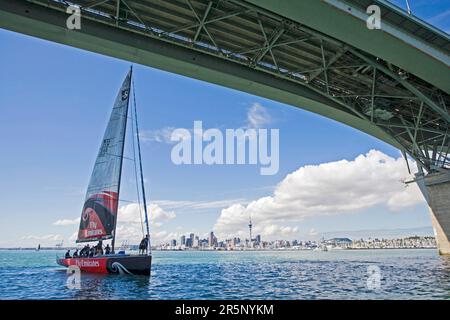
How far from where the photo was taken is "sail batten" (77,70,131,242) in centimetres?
2580

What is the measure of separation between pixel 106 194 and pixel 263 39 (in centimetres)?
1752

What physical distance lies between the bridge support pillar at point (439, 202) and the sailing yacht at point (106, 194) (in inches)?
944

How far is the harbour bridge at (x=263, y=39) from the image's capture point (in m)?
13.3

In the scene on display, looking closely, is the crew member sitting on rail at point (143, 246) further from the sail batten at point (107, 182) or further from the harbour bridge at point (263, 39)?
the harbour bridge at point (263, 39)

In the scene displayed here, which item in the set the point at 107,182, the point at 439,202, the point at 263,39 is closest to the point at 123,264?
the point at 107,182

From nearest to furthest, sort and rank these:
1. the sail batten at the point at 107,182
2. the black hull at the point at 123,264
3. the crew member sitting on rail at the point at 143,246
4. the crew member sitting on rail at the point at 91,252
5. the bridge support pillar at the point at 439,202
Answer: the black hull at the point at 123,264 → the crew member sitting on rail at the point at 143,246 → the crew member sitting on rail at the point at 91,252 → the sail batten at the point at 107,182 → the bridge support pillar at the point at 439,202

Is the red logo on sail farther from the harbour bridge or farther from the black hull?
the harbour bridge

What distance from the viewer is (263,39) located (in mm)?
16719

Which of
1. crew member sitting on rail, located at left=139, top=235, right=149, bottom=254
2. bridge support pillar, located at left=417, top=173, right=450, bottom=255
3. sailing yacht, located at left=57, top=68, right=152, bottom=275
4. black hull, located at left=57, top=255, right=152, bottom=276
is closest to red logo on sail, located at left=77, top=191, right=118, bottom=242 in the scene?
sailing yacht, located at left=57, top=68, right=152, bottom=275

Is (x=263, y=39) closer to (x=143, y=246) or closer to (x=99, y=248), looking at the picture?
(x=143, y=246)

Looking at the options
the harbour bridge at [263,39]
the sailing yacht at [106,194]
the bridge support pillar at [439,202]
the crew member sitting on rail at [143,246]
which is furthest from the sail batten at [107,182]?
the bridge support pillar at [439,202]

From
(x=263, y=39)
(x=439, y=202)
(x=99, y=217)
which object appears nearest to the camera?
(x=263, y=39)
